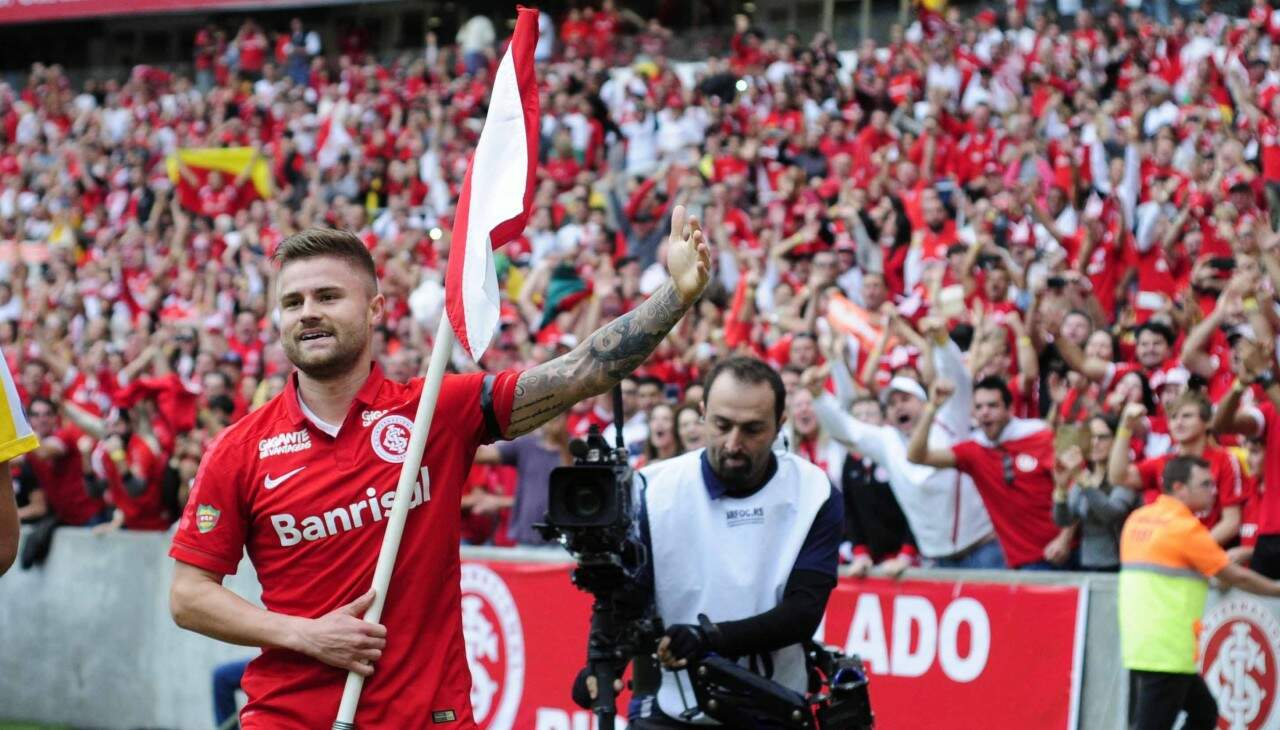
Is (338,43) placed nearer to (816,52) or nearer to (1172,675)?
(816,52)

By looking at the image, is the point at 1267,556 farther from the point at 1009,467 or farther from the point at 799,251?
the point at 799,251

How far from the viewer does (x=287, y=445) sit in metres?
Answer: 4.31

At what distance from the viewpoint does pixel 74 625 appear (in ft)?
41.8

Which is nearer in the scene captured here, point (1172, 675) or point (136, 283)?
point (1172, 675)

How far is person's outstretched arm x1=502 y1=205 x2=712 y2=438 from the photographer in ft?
14.2

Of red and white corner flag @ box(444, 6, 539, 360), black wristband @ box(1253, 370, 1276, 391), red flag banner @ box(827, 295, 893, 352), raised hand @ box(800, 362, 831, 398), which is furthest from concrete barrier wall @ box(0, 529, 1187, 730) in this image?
red and white corner flag @ box(444, 6, 539, 360)

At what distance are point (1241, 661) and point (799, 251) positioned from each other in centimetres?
686

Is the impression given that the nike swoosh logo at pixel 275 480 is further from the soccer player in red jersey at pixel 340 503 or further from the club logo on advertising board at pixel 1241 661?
the club logo on advertising board at pixel 1241 661

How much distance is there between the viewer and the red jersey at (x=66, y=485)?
1387cm

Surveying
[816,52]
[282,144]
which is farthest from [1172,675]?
[282,144]

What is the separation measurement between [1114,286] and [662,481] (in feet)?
26.6

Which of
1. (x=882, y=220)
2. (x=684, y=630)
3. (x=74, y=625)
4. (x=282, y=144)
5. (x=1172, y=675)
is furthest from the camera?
(x=282, y=144)

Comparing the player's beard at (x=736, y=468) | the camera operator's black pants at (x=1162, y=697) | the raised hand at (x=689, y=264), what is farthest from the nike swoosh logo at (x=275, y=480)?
the camera operator's black pants at (x=1162, y=697)

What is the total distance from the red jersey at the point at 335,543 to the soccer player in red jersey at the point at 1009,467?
5438mm
